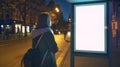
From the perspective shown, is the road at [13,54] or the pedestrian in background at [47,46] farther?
the road at [13,54]

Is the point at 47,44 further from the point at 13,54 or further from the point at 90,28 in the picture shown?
the point at 13,54

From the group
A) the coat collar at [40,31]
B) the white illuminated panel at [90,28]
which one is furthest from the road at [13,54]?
the coat collar at [40,31]

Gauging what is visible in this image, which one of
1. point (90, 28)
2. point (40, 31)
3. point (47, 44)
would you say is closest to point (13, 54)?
point (90, 28)

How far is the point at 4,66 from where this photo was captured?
13.6 metres

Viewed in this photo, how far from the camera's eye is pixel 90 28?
712cm

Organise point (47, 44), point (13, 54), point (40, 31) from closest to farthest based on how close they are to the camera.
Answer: point (47, 44) < point (40, 31) < point (13, 54)

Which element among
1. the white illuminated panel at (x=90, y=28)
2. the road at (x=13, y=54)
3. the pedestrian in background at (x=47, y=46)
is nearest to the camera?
the pedestrian in background at (x=47, y=46)

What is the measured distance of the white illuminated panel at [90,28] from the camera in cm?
701

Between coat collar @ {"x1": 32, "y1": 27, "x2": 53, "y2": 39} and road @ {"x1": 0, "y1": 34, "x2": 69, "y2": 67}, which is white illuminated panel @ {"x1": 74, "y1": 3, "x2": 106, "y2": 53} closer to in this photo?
coat collar @ {"x1": 32, "y1": 27, "x2": 53, "y2": 39}

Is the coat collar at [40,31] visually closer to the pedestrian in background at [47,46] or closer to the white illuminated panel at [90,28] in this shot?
the pedestrian in background at [47,46]

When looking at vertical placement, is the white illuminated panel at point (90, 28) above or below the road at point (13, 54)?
above

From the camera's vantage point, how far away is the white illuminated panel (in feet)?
23.0

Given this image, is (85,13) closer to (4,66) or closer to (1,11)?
(4,66)

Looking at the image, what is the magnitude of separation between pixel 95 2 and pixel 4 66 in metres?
7.67
